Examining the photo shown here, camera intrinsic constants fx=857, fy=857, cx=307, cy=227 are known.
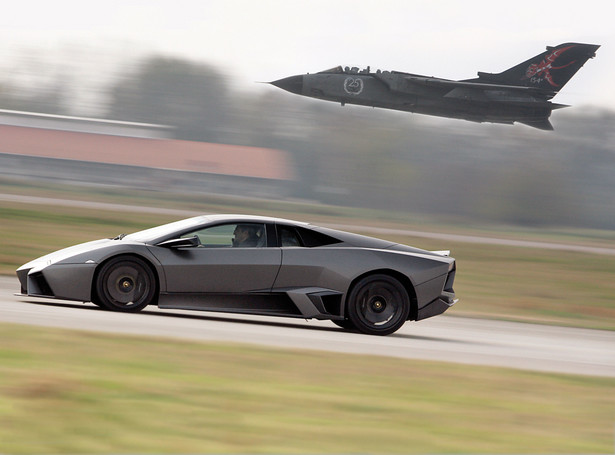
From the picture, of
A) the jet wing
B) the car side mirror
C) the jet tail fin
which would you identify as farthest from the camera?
the jet tail fin

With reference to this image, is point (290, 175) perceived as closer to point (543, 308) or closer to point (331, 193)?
point (331, 193)

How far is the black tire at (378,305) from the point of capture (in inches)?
358

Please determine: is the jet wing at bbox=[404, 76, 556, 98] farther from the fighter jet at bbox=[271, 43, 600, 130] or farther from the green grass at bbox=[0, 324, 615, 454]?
the green grass at bbox=[0, 324, 615, 454]

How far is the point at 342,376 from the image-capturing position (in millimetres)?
6391

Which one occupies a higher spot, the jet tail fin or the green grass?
the jet tail fin

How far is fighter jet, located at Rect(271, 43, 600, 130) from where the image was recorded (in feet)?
120

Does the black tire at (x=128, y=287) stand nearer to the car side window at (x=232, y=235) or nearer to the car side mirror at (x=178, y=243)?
the car side mirror at (x=178, y=243)

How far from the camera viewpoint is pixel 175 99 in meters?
67.5

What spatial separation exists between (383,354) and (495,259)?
63.5ft

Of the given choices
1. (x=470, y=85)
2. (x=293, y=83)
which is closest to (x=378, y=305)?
(x=293, y=83)

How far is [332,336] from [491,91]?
3170 cm

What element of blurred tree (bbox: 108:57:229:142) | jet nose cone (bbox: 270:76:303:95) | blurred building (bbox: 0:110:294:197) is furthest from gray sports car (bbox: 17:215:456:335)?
blurred tree (bbox: 108:57:229:142)

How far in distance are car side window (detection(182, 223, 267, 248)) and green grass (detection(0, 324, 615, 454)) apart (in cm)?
198

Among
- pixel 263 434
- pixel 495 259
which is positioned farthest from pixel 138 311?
pixel 495 259
